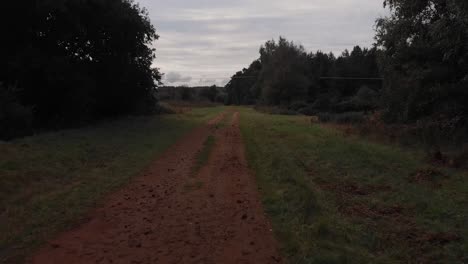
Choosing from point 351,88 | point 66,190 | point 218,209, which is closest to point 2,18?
point 66,190

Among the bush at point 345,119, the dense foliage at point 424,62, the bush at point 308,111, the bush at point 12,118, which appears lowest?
the bush at point 308,111

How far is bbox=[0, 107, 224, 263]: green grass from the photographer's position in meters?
6.68

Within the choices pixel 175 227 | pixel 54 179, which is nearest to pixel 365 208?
pixel 175 227

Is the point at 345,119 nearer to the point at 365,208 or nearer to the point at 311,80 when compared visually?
the point at 365,208

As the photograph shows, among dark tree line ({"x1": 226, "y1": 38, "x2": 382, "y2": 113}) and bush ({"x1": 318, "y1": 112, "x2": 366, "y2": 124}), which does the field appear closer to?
bush ({"x1": 318, "y1": 112, "x2": 366, "y2": 124})

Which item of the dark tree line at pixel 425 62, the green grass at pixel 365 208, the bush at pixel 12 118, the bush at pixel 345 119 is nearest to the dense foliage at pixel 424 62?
the dark tree line at pixel 425 62

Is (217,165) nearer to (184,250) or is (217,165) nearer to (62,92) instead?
(184,250)

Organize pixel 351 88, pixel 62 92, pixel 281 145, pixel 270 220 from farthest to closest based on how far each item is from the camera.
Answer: pixel 351 88 < pixel 62 92 < pixel 281 145 < pixel 270 220

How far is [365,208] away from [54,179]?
702cm

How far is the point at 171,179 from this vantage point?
35.7 ft

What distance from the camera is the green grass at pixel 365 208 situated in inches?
231

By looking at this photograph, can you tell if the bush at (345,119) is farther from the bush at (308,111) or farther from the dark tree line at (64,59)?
the bush at (308,111)

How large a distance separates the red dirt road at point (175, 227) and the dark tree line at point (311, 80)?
4154cm

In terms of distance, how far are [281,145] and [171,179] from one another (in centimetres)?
827
